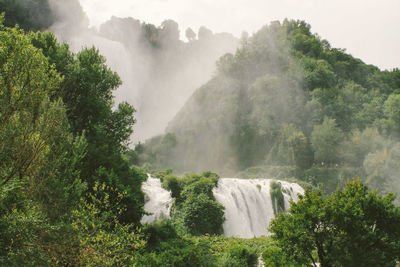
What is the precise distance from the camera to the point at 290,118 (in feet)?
200

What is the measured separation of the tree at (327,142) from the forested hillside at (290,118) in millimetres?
173

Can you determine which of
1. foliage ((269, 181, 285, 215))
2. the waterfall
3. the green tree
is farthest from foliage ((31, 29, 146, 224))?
the green tree

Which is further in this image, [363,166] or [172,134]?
[172,134]

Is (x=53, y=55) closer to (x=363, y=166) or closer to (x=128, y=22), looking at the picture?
(x=363, y=166)

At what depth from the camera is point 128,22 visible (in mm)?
102625

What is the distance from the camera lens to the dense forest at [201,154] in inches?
387

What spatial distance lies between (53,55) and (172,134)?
4855cm

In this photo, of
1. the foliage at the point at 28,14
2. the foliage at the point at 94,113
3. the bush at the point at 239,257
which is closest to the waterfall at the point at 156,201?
the foliage at the point at 94,113

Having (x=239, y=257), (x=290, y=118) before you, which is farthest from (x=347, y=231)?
(x=290, y=118)

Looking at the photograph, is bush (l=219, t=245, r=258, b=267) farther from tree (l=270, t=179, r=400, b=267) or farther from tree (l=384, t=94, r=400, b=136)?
tree (l=384, t=94, r=400, b=136)

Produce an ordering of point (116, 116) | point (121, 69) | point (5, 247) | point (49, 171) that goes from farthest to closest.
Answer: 1. point (121, 69)
2. point (116, 116)
3. point (49, 171)
4. point (5, 247)

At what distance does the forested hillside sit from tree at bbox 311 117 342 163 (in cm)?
17

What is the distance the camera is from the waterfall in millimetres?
28766

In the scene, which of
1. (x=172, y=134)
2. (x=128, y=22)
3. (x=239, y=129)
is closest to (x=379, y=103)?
(x=239, y=129)
